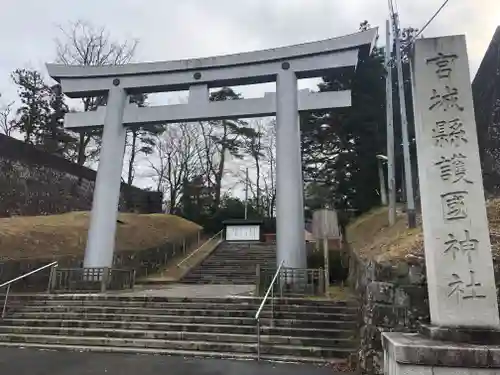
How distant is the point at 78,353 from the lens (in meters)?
7.25

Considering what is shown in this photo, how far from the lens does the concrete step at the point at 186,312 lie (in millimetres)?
8180

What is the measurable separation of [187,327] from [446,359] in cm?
551

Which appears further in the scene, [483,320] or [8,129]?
[8,129]

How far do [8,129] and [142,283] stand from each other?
14.4 m

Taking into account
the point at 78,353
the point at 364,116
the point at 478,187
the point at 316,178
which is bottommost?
the point at 78,353

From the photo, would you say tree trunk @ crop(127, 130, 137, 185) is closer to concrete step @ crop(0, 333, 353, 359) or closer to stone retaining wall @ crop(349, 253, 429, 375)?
concrete step @ crop(0, 333, 353, 359)

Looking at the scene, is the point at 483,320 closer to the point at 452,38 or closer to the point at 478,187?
the point at 478,187

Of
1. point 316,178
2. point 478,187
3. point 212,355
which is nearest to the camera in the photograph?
point 478,187

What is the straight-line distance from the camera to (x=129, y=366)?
20.4 feet

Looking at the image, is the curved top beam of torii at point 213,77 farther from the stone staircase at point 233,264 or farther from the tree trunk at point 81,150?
the tree trunk at point 81,150

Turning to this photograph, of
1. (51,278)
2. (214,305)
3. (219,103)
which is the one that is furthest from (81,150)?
(214,305)

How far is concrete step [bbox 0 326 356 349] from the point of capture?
7230 millimetres

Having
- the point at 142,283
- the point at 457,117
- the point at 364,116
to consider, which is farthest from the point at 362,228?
the point at 457,117

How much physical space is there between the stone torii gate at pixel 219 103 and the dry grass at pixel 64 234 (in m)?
2.30
